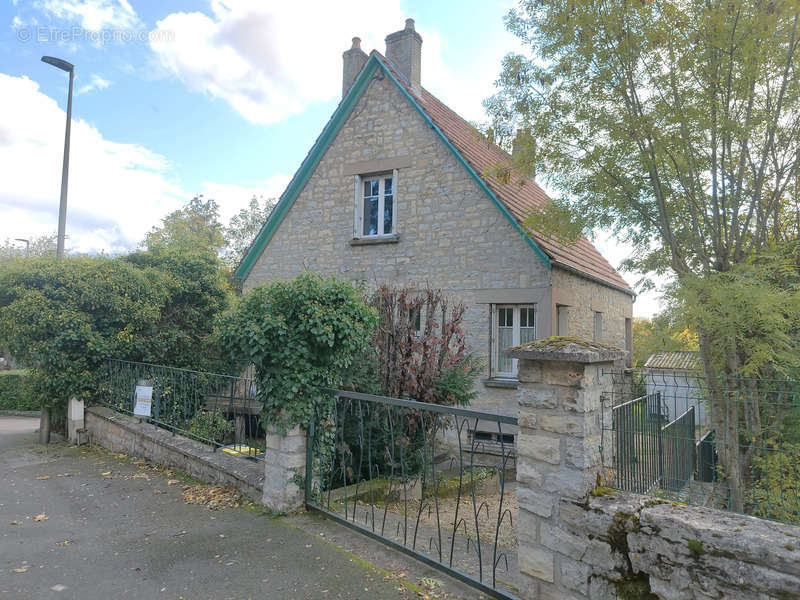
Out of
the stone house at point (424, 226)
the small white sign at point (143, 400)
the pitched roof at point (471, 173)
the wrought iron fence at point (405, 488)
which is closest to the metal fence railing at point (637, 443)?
the wrought iron fence at point (405, 488)

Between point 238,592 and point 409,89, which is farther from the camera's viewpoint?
point 409,89

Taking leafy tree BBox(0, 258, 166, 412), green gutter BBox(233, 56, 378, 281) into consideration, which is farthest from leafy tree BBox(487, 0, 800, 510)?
leafy tree BBox(0, 258, 166, 412)

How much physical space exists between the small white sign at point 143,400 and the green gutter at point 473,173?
656cm

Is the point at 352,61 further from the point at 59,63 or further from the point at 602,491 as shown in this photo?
the point at 602,491

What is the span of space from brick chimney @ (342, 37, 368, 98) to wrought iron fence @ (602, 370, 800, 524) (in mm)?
10257

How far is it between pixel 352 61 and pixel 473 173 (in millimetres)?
5240

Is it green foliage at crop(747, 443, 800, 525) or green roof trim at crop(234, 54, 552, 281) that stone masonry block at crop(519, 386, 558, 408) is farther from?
green roof trim at crop(234, 54, 552, 281)

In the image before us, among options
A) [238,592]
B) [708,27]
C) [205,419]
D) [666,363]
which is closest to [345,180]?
[205,419]

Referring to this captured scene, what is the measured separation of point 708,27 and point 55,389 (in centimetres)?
1037

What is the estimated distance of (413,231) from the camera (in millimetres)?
10281

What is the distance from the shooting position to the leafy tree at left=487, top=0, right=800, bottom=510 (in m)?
4.90

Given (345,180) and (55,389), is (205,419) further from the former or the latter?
(345,180)

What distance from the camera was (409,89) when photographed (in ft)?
34.8

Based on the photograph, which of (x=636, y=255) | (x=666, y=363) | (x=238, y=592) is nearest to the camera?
(x=238, y=592)
